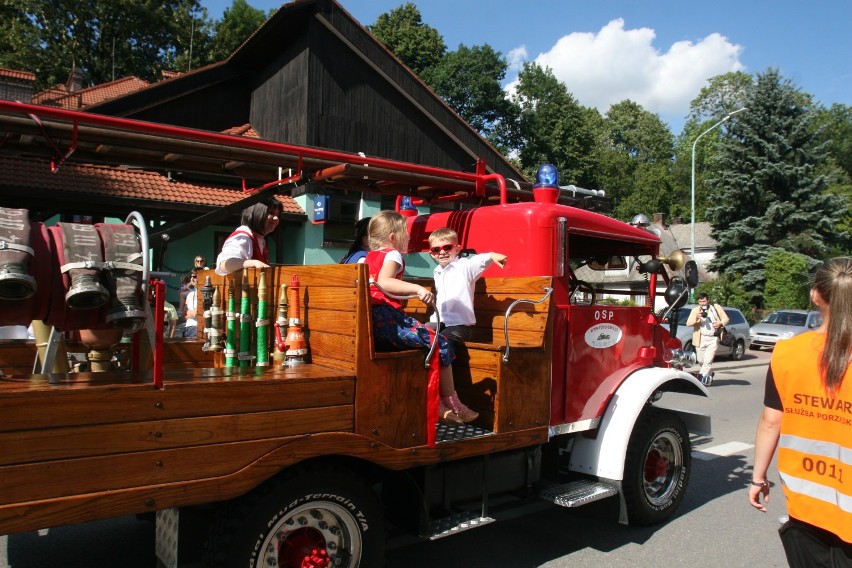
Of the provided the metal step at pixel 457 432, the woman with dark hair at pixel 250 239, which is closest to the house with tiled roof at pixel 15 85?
the woman with dark hair at pixel 250 239

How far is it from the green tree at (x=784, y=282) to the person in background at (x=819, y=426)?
90.0ft

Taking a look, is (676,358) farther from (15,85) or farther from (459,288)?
(15,85)

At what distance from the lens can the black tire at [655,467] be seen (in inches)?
183

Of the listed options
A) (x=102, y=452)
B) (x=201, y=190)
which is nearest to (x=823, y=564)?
(x=102, y=452)

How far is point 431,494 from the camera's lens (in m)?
3.69

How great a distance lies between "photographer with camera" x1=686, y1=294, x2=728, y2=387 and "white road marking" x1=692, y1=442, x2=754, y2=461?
223 inches

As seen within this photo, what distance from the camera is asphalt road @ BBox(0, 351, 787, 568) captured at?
4.17 m

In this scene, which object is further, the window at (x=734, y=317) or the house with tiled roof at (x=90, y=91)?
the house with tiled roof at (x=90, y=91)

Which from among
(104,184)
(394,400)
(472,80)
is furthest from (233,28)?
(394,400)

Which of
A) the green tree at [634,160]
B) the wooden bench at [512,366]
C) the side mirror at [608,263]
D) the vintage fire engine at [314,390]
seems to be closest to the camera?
the vintage fire engine at [314,390]

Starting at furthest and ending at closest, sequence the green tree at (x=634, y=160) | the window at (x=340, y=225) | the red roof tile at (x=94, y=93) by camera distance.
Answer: the green tree at (x=634, y=160)
the red roof tile at (x=94, y=93)
the window at (x=340, y=225)

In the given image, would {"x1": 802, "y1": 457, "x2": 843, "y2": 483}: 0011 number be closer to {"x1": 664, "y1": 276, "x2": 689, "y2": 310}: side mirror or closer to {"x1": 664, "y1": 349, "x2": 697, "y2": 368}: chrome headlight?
{"x1": 664, "y1": 276, "x2": 689, "y2": 310}: side mirror

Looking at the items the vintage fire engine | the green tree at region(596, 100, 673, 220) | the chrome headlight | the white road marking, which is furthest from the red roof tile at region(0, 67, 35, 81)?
the green tree at region(596, 100, 673, 220)

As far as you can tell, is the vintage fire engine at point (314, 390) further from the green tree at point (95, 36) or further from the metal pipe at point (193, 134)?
the green tree at point (95, 36)
